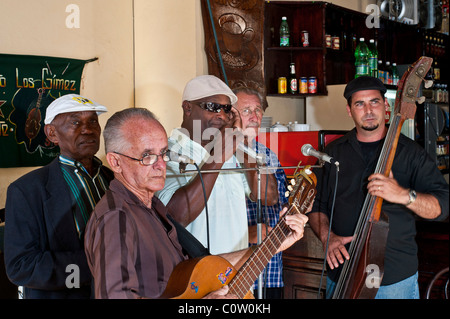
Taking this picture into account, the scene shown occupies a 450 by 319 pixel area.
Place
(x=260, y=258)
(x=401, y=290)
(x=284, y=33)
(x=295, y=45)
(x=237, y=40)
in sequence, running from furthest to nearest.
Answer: (x=295, y=45) → (x=284, y=33) → (x=237, y=40) → (x=401, y=290) → (x=260, y=258)

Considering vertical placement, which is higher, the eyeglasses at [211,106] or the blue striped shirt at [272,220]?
the eyeglasses at [211,106]

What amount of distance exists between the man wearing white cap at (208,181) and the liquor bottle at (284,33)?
2357mm

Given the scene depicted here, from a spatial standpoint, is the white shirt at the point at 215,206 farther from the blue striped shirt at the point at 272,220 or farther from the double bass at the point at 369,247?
the double bass at the point at 369,247

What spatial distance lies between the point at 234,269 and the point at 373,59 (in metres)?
3.52

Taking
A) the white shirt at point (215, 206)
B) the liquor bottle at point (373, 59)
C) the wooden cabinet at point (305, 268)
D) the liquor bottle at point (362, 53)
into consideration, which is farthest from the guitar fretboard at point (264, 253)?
the liquor bottle at point (362, 53)

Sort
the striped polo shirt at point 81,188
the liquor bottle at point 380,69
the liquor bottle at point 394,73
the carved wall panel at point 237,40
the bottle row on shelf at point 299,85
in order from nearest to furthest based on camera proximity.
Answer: the striped polo shirt at point 81,188 < the carved wall panel at point 237,40 < the bottle row on shelf at point 299,85 < the liquor bottle at point 380,69 < the liquor bottle at point 394,73

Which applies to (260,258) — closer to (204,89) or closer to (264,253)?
(264,253)

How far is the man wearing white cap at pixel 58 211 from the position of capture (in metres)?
1.79

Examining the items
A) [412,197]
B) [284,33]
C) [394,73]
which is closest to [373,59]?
[394,73]

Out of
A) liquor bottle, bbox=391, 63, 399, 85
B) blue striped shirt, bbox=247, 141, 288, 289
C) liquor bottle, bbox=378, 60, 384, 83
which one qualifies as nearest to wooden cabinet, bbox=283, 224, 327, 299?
blue striped shirt, bbox=247, 141, 288, 289

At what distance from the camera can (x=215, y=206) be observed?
2.14 m

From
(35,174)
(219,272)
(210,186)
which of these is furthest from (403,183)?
(35,174)

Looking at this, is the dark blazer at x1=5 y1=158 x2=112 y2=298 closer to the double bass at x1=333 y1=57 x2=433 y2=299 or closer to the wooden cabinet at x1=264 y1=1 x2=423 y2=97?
the double bass at x1=333 y1=57 x2=433 y2=299

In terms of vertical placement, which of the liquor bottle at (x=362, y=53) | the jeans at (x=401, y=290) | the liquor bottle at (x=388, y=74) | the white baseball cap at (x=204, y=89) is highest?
the liquor bottle at (x=362, y=53)
